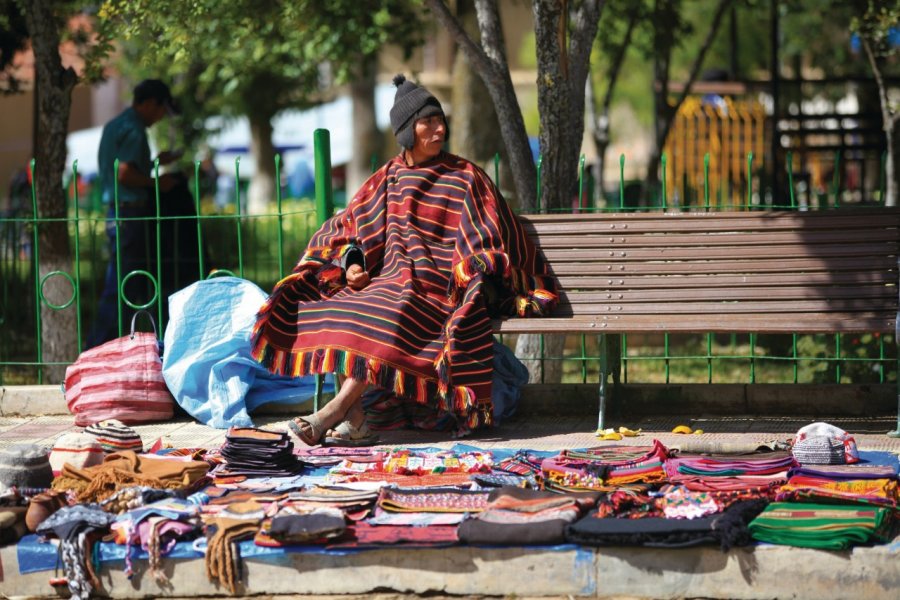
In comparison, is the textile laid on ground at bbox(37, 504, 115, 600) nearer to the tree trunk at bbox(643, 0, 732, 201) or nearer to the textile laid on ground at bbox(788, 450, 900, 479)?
the textile laid on ground at bbox(788, 450, 900, 479)

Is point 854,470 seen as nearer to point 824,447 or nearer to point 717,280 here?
point 824,447

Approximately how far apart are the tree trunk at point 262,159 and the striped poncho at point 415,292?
16592 millimetres

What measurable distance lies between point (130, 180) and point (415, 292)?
2.93m

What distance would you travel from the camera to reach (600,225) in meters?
6.29

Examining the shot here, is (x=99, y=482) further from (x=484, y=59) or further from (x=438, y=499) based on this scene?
(x=484, y=59)

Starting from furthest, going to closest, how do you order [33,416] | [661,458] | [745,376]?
[745,376] → [33,416] → [661,458]

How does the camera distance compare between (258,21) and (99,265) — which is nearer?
(258,21)

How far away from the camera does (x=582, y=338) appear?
6.88 meters

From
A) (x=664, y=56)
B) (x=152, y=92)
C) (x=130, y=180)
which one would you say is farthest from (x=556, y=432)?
(x=664, y=56)

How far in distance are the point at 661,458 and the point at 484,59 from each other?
288 cm

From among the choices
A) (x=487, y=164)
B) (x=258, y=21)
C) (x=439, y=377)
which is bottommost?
(x=439, y=377)

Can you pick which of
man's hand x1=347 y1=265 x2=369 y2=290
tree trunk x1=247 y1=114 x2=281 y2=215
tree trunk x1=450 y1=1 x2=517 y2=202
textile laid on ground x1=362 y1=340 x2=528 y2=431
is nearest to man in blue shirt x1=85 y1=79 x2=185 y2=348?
man's hand x1=347 y1=265 x2=369 y2=290

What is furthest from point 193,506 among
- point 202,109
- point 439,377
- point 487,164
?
point 202,109

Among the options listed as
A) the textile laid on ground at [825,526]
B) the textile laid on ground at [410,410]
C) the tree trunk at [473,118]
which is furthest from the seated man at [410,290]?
the tree trunk at [473,118]
